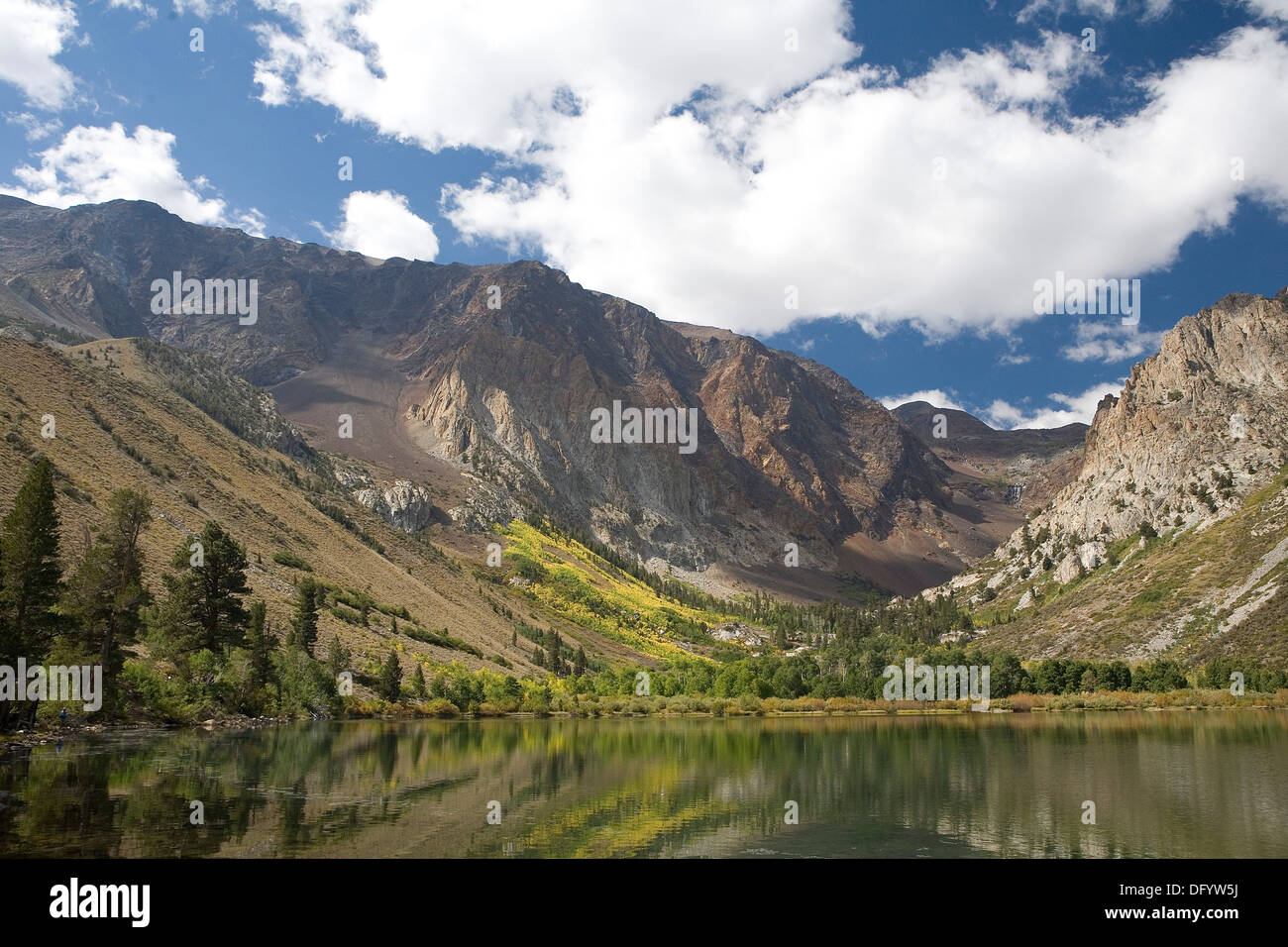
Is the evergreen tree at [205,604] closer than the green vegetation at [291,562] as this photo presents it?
Yes

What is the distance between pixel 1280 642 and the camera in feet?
422

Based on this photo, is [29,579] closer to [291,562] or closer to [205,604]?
[205,604]

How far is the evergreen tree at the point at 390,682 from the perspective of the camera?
97.2m

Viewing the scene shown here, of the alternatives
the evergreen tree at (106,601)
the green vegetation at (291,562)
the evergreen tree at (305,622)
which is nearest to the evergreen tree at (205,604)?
the evergreen tree at (305,622)

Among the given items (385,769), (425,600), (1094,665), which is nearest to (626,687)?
(425,600)

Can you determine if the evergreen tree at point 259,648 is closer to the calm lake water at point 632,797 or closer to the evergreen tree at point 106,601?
the calm lake water at point 632,797

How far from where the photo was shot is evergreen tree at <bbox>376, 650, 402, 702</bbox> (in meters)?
97.2

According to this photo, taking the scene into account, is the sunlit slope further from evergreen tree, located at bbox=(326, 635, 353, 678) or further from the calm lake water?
the calm lake water

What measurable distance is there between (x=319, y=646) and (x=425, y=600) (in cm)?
5825

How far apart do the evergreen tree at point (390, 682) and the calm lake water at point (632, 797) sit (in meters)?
28.9

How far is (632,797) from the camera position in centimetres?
3903

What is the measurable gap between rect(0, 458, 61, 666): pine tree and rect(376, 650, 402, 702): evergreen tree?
54292 mm

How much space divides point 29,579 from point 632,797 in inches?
1300
